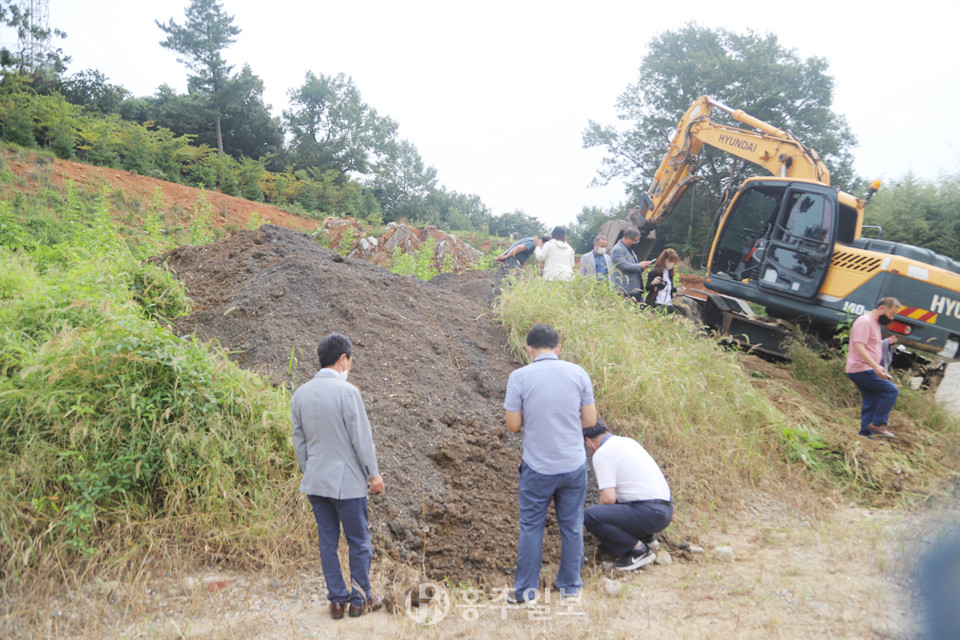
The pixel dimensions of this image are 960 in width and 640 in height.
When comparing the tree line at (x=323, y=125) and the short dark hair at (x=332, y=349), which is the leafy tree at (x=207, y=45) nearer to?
the tree line at (x=323, y=125)

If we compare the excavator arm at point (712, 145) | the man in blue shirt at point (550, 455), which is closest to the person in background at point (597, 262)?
the excavator arm at point (712, 145)

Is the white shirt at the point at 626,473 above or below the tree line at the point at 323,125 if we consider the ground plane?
below

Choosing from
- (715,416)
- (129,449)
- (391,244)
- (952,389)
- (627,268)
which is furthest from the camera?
(391,244)

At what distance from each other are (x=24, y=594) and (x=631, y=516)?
3482 millimetres

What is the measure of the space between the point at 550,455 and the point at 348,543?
1.18 meters

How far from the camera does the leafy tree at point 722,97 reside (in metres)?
23.0

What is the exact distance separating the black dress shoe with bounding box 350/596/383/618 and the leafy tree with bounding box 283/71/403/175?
28.6 m

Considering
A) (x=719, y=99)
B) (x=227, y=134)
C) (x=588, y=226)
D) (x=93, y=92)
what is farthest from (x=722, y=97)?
(x=93, y=92)

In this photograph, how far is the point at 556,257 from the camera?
790 centimetres

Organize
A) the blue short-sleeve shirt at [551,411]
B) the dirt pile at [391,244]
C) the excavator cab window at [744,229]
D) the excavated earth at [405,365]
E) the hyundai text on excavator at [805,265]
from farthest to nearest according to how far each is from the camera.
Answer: the dirt pile at [391,244] < the excavator cab window at [744,229] < the hyundai text on excavator at [805,265] < the excavated earth at [405,365] < the blue short-sleeve shirt at [551,411]

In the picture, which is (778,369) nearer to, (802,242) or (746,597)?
(802,242)

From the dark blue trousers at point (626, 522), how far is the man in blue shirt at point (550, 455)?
0.48m

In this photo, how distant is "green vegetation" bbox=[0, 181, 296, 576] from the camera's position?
327cm

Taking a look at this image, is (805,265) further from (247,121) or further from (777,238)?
(247,121)
